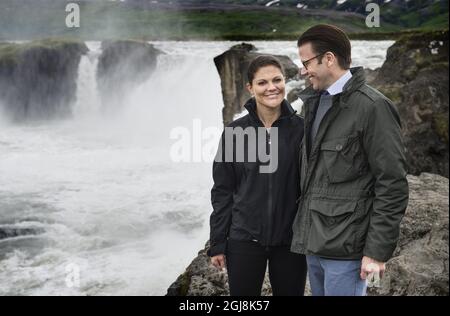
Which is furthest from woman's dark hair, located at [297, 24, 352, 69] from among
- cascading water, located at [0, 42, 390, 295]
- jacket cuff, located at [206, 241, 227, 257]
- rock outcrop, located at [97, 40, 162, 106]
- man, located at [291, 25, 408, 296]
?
rock outcrop, located at [97, 40, 162, 106]

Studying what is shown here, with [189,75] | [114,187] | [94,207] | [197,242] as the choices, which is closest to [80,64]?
[189,75]

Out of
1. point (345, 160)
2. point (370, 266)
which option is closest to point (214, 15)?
point (345, 160)

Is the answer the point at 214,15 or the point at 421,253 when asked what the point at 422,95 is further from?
the point at 421,253

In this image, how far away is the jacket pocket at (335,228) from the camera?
8.72 ft

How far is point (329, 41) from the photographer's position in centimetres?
269

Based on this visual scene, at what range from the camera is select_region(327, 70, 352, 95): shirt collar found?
2727mm

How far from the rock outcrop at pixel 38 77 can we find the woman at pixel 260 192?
19.6ft

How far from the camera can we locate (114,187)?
16.2 m

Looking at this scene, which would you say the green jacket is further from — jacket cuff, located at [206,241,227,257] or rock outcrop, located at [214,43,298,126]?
rock outcrop, located at [214,43,298,126]

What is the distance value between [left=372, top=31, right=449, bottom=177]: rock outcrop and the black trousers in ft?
26.4

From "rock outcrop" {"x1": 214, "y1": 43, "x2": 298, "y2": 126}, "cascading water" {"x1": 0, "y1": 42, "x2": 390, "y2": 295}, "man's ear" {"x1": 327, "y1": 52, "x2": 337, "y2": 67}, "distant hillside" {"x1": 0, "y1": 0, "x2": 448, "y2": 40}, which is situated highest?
"distant hillside" {"x1": 0, "y1": 0, "x2": 448, "y2": 40}

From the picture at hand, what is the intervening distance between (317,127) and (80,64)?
2461 centimetres

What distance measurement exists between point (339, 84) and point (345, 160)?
43cm

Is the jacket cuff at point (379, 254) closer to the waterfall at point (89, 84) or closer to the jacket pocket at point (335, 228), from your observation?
the jacket pocket at point (335, 228)
